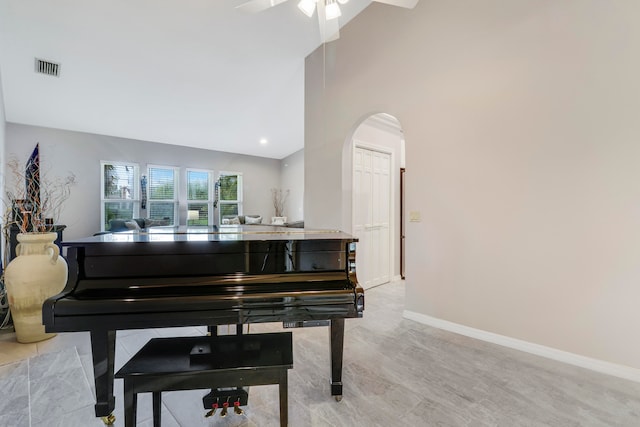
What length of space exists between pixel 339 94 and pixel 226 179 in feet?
20.4

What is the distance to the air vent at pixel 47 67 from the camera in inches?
148

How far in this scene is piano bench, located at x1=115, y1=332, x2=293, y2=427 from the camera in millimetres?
1098

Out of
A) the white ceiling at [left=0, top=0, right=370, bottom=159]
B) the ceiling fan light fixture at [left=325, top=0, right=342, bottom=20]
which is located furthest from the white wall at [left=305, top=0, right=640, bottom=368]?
the white ceiling at [left=0, top=0, right=370, bottom=159]

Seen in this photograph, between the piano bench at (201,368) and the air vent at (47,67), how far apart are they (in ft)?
15.5

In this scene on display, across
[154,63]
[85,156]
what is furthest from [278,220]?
[154,63]

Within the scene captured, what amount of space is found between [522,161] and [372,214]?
204 centimetres

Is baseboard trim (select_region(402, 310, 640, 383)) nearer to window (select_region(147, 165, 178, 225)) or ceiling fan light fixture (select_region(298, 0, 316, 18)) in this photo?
ceiling fan light fixture (select_region(298, 0, 316, 18))

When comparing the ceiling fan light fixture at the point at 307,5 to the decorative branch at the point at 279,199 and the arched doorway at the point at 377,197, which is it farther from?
the decorative branch at the point at 279,199

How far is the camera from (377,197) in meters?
4.05

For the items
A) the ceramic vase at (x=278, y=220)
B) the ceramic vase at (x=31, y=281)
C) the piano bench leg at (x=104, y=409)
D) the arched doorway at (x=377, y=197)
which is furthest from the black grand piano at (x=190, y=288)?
the ceramic vase at (x=278, y=220)

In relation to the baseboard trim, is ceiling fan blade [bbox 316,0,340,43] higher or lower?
higher

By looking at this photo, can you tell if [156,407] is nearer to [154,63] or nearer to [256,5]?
[256,5]

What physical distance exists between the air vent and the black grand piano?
4.23m

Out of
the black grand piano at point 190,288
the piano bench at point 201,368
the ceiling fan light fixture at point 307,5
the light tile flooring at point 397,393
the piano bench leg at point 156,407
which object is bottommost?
the light tile flooring at point 397,393
